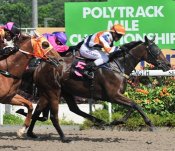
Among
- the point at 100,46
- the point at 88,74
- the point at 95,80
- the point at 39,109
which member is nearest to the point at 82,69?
the point at 88,74

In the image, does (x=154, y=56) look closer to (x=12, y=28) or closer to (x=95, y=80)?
(x=95, y=80)

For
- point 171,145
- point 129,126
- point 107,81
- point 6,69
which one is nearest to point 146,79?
point 129,126

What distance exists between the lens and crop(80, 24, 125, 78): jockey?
9547mm

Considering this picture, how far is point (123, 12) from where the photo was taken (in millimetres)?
13000

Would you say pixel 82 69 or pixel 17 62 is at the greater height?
pixel 17 62

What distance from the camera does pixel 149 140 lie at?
9.45 meters

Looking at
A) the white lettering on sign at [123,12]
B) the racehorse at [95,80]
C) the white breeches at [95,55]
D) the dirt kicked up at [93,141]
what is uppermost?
the white lettering on sign at [123,12]

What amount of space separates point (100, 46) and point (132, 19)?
338 centimetres

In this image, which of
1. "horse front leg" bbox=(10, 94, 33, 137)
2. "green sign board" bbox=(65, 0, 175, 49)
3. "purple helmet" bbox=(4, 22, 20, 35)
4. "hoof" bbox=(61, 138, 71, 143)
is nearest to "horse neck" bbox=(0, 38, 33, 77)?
"purple helmet" bbox=(4, 22, 20, 35)

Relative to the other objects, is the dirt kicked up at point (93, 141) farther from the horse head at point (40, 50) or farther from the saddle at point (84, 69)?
the horse head at point (40, 50)

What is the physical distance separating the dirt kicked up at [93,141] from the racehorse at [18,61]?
2.95 feet

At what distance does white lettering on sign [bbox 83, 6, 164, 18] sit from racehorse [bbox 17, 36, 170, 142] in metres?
3.03

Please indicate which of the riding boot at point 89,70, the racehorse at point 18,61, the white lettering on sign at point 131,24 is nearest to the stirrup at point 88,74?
the riding boot at point 89,70

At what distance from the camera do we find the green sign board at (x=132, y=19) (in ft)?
42.4
